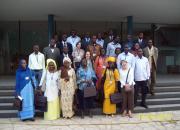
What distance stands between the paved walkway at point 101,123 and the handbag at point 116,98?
1.62 ft

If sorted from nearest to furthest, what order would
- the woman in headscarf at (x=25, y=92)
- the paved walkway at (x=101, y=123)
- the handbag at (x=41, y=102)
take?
the paved walkway at (x=101, y=123) < the woman in headscarf at (x=25, y=92) < the handbag at (x=41, y=102)

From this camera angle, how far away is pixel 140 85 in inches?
417

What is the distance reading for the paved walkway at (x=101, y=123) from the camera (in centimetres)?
921

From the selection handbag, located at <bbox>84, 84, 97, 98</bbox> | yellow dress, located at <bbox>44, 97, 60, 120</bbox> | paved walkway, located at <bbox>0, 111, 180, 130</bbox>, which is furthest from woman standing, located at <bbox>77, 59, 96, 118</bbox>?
yellow dress, located at <bbox>44, 97, 60, 120</bbox>

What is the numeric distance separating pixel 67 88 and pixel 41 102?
33.5 inches

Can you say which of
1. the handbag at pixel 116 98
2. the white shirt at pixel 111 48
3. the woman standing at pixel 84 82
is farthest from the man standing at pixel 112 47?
the handbag at pixel 116 98

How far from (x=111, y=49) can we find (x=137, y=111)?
2.53m

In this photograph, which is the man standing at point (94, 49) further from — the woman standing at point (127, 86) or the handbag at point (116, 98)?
the handbag at point (116, 98)

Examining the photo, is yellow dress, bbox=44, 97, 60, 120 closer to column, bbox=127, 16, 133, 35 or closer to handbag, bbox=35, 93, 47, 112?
handbag, bbox=35, 93, 47, 112

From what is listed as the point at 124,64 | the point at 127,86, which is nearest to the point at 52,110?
the point at 127,86

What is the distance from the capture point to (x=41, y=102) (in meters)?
9.66

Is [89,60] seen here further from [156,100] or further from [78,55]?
[156,100]

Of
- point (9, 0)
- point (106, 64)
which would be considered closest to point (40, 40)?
point (9, 0)

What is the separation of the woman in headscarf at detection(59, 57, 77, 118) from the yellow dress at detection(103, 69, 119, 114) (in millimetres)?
977
